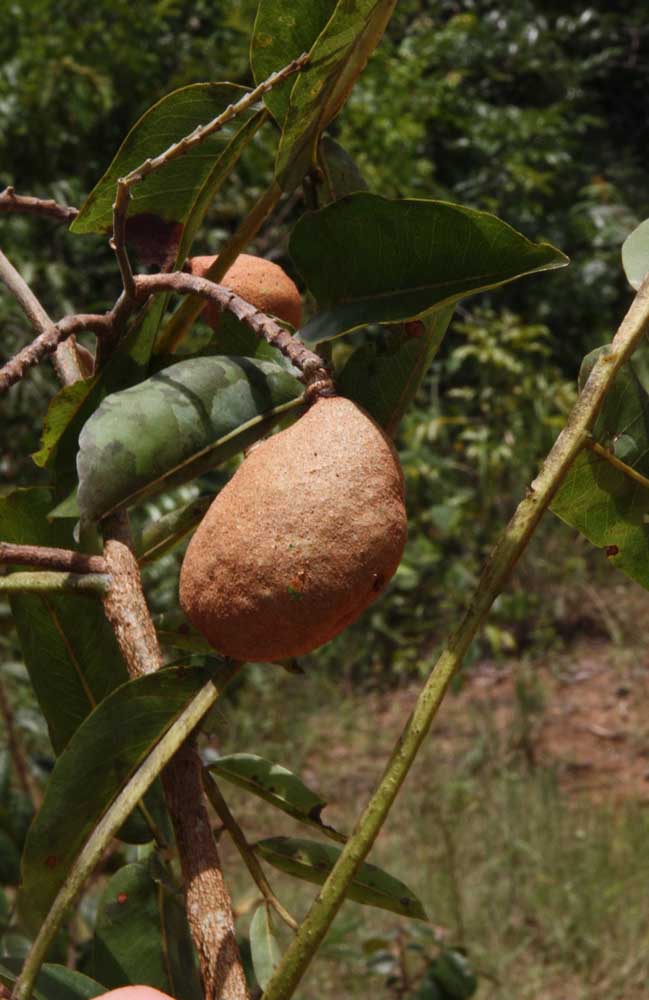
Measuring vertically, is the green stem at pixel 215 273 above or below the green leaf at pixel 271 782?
above

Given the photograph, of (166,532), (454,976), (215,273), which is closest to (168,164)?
(215,273)

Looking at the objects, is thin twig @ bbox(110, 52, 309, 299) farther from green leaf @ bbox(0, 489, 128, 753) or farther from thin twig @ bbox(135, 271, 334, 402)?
green leaf @ bbox(0, 489, 128, 753)

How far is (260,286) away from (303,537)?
0.17m

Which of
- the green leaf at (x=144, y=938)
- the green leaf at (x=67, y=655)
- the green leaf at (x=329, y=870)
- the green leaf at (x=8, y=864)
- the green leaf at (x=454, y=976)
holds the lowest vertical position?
the green leaf at (x=454, y=976)

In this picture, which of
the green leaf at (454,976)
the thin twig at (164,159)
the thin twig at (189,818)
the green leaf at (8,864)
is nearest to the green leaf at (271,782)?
the thin twig at (189,818)

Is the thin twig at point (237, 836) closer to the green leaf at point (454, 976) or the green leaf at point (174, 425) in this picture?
the green leaf at point (174, 425)

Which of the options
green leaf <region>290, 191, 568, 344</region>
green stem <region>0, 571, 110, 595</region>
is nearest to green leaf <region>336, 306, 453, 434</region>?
green leaf <region>290, 191, 568, 344</region>

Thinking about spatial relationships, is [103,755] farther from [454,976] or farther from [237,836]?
[454,976]

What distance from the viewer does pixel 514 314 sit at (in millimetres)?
4824

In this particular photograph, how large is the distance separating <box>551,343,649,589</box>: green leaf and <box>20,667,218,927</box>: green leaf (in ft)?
0.54

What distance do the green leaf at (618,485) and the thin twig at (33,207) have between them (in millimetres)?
234

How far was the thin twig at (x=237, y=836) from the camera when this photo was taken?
51 cm

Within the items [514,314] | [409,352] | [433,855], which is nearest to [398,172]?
[514,314]

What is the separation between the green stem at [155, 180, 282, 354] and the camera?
503 mm
